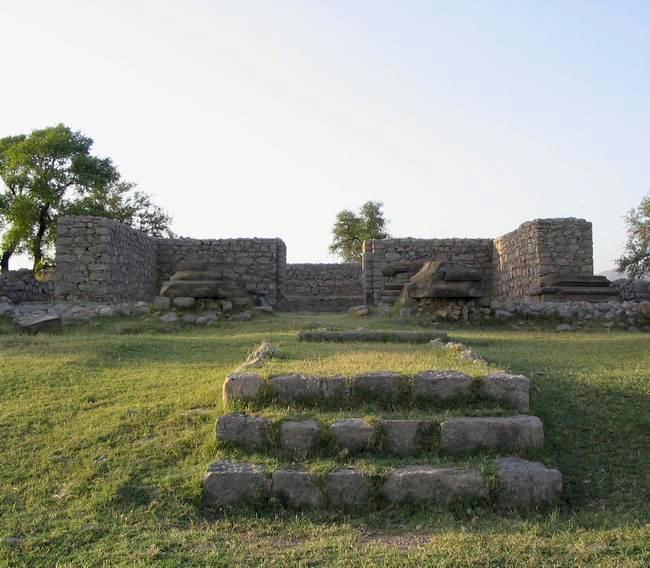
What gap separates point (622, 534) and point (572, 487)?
2.52ft

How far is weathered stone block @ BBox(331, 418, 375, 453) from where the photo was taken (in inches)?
198

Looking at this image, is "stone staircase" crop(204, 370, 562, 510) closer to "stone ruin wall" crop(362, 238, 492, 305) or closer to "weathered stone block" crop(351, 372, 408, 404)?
"weathered stone block" crop(351, 372, 408, 404)

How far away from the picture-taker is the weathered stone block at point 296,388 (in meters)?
5.62

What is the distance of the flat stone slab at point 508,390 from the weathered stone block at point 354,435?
1.13 meters

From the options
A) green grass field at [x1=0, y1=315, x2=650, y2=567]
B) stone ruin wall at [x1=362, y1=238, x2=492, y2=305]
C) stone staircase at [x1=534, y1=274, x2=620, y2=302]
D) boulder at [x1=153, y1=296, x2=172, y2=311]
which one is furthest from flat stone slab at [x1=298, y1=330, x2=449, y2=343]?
stone ruin wall at [x1=362, y1=238, x2=492, y2=305]

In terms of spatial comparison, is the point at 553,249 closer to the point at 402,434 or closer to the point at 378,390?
the point at 378,390

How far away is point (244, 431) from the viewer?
5164 mm

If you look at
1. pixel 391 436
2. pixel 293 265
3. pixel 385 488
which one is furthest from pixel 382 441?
pixel 293 265

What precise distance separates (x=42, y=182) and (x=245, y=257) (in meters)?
13.3

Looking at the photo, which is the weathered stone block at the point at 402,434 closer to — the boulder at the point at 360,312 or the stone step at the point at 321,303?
the boulder at the point at 360,312

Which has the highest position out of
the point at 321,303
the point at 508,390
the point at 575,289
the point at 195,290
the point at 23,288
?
the point at 23,288

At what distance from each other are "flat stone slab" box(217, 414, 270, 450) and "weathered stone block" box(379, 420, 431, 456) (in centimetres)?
87

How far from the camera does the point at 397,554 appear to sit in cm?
381

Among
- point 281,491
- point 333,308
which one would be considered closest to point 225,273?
point 333,308
